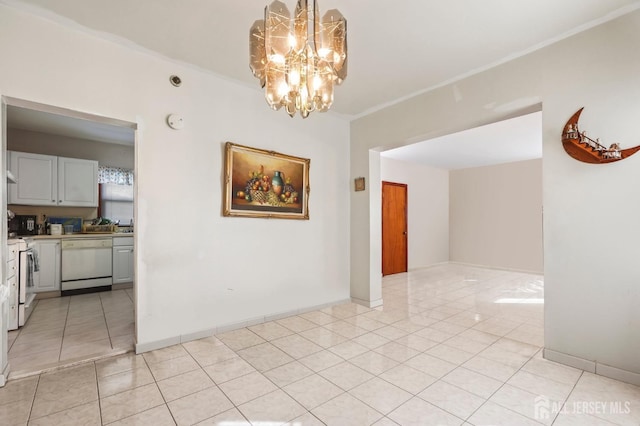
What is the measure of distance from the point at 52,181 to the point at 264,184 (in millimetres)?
3957

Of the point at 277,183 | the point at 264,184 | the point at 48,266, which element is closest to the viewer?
the point at 264,184

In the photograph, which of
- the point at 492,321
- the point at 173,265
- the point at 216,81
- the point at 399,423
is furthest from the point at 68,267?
the point at 492,321

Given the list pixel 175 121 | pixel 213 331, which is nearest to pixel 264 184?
pixel 175 121

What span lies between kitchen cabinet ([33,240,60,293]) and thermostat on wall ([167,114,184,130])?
336 cm

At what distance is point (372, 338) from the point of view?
9.51 feet

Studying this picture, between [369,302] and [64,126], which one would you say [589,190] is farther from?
[64,126]

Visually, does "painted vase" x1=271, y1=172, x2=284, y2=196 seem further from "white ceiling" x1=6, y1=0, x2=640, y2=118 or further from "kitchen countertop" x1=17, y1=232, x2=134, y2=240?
"kitchen countertop" x1=17, y1=232, x2=134, y2=240

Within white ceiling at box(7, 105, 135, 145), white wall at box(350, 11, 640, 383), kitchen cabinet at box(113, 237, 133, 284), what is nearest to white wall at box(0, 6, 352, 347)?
white ceiling at box(7, 105, 135, 145)

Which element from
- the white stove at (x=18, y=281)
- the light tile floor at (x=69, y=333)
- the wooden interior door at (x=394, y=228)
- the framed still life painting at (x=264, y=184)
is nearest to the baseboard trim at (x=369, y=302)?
the framed still life painting at (x=264, y=184)

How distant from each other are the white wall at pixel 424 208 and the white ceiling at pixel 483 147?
269mm

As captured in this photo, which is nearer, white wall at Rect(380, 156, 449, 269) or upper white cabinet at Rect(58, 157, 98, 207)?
upper white cabinet at Rect(58, 157, 98, 207)

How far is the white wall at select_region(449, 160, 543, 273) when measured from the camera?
21.3 feet

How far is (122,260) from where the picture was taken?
4910 mm

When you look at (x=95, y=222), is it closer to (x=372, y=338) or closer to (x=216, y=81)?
(x=216, y=81)
